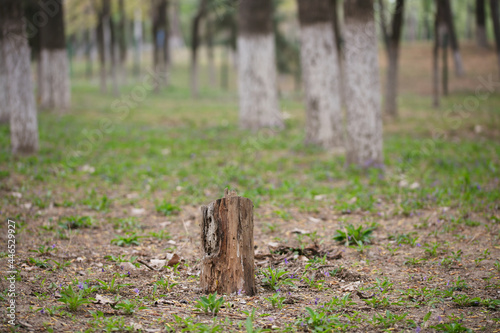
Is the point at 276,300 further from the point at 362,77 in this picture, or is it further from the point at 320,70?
the point at 320,70

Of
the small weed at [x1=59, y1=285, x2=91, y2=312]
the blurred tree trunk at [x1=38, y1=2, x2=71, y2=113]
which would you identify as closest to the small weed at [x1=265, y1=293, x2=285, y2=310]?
the small weed at [x1=59, y1=285, x2=91, y2=312]

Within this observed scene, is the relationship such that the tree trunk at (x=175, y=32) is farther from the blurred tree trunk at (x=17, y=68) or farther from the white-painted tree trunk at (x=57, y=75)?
the blurred tree trunk at (x=17, y=68)

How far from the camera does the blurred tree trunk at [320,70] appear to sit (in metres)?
8.95

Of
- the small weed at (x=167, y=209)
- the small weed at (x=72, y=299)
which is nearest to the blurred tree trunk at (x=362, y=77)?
the small weed at (x=167, y=209)

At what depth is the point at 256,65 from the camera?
447 inches

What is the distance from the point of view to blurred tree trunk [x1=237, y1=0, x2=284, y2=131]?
442 inches

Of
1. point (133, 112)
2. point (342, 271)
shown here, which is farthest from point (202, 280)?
point (133, 112)

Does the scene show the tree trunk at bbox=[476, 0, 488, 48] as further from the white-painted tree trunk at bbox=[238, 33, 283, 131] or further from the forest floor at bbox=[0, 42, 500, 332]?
the forest floor at bbox=[0, 42, 500, 332]

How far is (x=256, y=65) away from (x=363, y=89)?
458cm

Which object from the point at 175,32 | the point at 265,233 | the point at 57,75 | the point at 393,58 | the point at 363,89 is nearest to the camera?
the point at 265,233

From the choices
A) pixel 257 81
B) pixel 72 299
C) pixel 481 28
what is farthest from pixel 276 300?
pixel 481 28

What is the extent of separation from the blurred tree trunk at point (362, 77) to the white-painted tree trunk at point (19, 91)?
17.6 ft

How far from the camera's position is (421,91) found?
23.6 meters

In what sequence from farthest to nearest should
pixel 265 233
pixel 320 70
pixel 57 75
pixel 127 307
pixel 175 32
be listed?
pixel 175 32
pixel 57 75
pixel 320 70
pixel 265 233
pixel 127 307
